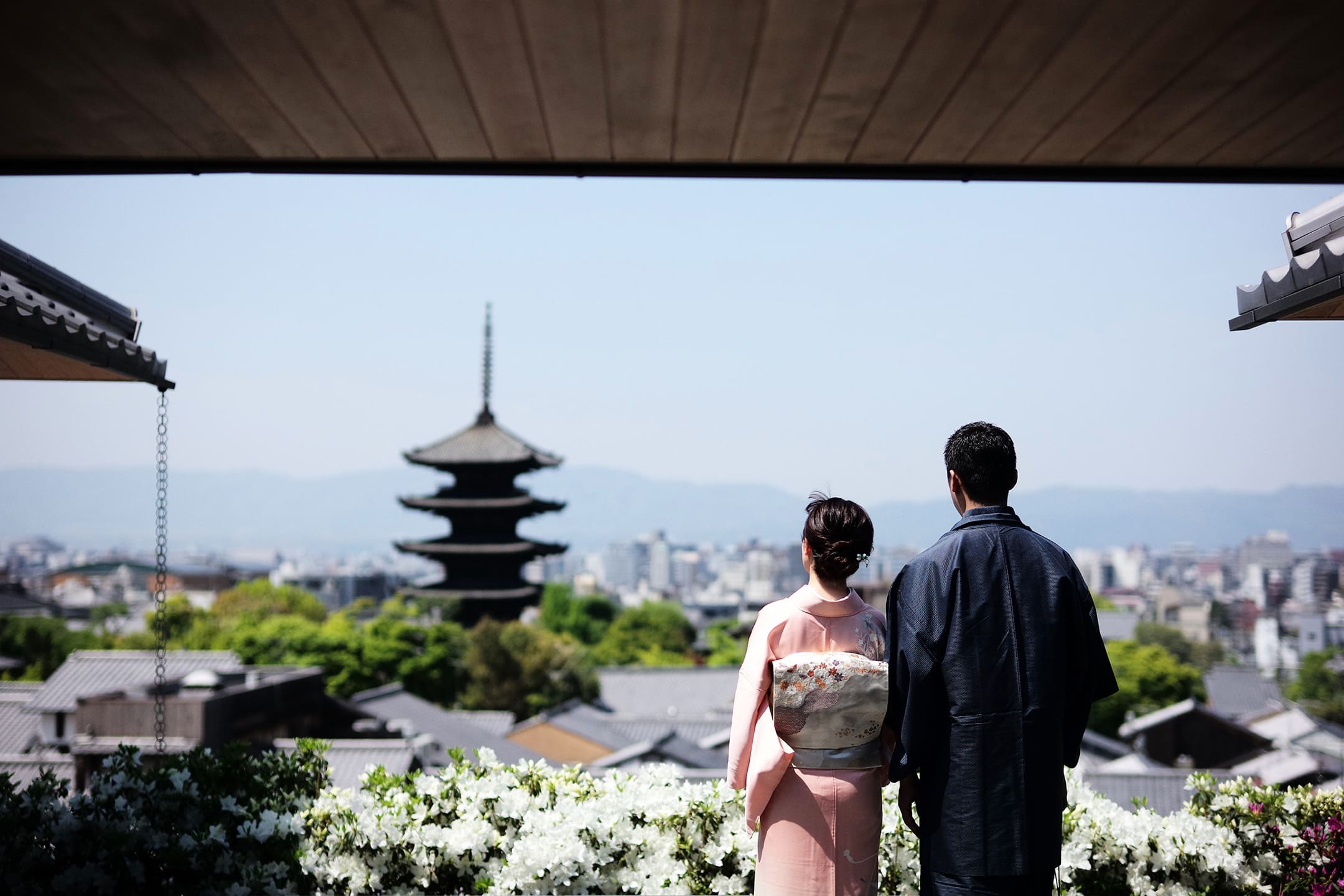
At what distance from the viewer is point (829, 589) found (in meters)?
1.74

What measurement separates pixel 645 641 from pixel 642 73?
47811mm

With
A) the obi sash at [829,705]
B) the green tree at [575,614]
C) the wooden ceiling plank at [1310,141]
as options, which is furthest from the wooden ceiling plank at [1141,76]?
the green tree at [575,614]

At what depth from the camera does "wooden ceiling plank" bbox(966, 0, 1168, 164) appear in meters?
1.67

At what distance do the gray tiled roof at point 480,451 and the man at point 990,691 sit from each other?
31850 millimetres

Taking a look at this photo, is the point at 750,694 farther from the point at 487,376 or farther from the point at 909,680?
Result: the point at 487,376

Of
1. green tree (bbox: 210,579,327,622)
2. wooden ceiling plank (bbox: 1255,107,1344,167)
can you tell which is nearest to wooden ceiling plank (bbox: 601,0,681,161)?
wooden ceiling plank (bbox: 1255,107,1344,167)

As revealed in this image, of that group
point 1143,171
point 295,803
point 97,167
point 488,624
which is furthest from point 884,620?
point 488,624

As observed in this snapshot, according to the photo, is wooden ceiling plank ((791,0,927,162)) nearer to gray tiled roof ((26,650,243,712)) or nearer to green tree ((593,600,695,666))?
gray tiled roof ((26,650,243,712))

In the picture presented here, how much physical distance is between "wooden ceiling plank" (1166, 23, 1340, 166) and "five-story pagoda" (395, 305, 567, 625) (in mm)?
31084

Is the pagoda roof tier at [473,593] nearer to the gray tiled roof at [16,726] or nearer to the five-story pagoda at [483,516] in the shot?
the five-story pagoda at [483,516]

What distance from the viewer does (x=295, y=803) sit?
238 centimetres

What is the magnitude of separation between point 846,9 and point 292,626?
33.3 meters

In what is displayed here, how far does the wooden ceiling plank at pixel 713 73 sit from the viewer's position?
1.64 metres

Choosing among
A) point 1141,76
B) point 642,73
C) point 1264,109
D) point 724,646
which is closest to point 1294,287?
point 1264,109
